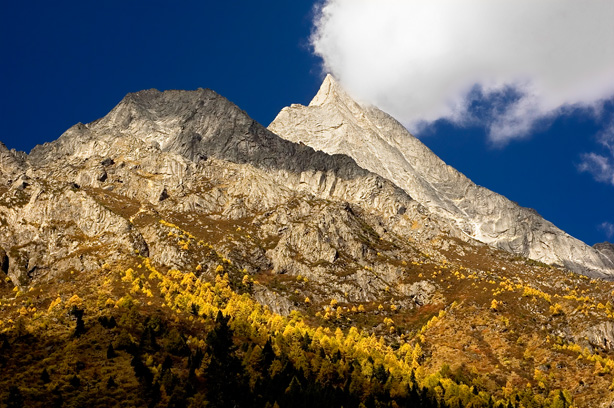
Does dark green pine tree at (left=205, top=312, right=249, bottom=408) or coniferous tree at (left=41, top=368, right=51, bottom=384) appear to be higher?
dark green pine tree at (left=205, top=312, right=249, bottom=408)

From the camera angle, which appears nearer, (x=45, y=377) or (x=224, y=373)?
(x=45, y=377)

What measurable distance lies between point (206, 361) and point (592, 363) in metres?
120

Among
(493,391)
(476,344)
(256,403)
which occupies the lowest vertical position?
(256,403)

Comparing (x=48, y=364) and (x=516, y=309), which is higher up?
(x=516, y=309)

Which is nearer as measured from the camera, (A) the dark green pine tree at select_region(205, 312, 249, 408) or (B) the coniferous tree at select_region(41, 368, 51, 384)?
(B) the coniferous tree at select_region(41, 368, 51, 384)

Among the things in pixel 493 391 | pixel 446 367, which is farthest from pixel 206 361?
pixel 493 391

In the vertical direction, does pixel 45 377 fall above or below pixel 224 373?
below

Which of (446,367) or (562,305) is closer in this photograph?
(446,367)

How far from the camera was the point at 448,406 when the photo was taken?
141125mm

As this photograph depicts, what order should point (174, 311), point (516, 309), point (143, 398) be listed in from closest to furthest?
point (143, 398) < point (174, 311) < point (516, 309)

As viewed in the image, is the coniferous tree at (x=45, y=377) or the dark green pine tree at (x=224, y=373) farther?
the dark green pine tree at (x=224, y=373)

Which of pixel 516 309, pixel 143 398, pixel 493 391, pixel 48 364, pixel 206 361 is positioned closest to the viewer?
pixel 143 398

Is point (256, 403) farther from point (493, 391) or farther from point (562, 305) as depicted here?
point (562, 305)

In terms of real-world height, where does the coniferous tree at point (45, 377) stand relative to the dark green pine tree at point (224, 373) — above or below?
below
